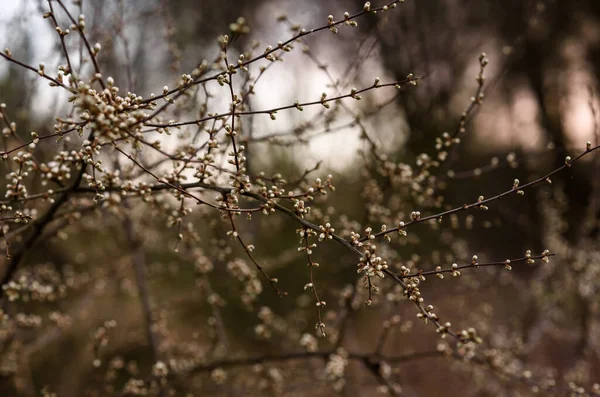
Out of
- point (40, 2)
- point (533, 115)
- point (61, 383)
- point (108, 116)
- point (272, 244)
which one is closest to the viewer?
point (108, 116)

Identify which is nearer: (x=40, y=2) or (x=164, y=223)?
(x=40, y=2)

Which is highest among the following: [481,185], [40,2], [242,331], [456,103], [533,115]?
[533,115]

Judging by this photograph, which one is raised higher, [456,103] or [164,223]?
[456,103]

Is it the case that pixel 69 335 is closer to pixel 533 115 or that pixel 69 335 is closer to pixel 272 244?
pixel 272 244

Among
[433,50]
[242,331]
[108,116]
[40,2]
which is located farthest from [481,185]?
[108,116]

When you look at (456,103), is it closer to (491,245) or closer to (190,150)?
(491,245)

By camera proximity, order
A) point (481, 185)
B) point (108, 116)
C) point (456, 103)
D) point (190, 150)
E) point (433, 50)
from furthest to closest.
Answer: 1. point (456, 103)
2. point (481, 185)
3. point (433, 50)
4. point (190, 150)
5. point (108, 116)

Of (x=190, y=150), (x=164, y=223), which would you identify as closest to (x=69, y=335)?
(x=164, y=223)
